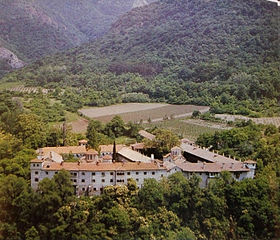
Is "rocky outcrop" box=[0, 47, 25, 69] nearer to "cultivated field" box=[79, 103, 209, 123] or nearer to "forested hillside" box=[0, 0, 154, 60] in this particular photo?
"forested hillside" box=[0, 0, 154, 60]

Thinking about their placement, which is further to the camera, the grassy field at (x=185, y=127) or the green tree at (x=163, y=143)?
the grassy field at (x=185, y=127)

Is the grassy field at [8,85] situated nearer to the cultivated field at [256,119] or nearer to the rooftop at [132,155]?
the cultivated field at [256,119]

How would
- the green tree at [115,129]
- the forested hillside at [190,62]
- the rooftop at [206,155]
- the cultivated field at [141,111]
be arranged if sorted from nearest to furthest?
the rooftop at [206,155] → the green tree at [115,129] → the cultivated field at [141,111] → the forested hillside at [190,62]

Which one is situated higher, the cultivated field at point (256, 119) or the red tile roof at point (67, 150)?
the red tile roof at point (67, 150)

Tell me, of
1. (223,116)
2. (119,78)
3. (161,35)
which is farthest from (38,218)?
(161,35)

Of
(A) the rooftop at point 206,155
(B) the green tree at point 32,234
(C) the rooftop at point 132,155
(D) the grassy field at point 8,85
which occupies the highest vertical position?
(D) the grassy field at point 8,85

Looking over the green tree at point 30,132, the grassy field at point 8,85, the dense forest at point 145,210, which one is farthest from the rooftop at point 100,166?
the grassy field at point 8,85

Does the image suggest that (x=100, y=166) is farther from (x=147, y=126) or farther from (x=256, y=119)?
(x=256, y=119)
